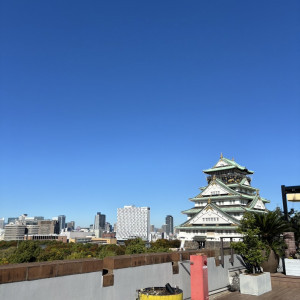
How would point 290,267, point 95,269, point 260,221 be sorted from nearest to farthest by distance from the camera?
point 95,269, point 290,267, point 260,221

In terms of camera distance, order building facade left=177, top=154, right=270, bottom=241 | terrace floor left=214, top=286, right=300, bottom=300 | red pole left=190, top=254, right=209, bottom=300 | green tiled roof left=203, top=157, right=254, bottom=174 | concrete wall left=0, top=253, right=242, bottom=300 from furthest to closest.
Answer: green tiled roof left=203, top=157, right=254, bottom=174
building facade left=177, top=154, right=270, bottom=241
terrace floor left=214, top=286, right=300, bottom=300
red pole left=190, top=254, right=209, bottom=300
concrete wall left=0, top=253, right=242, bottom=300

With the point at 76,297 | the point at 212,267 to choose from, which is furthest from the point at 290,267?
Answer: the point at 76,297

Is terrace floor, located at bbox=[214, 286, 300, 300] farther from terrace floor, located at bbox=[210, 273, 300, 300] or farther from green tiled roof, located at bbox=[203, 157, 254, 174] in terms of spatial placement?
green tiled roof, located at bbox=[203, 157, 254, 174]

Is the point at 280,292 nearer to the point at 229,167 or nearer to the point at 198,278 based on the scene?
the point at 198,278

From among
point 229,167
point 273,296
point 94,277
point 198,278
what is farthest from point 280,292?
point 229,167

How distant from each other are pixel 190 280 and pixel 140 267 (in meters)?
2.51

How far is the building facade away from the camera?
4031 cm

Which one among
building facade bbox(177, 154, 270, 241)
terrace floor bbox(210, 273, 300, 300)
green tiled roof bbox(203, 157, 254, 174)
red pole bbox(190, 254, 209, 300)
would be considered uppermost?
green tiled roof bbox(203, 157, 254, 174)

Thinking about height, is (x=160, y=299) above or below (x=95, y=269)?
below

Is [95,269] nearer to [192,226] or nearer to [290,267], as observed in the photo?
[290,267]

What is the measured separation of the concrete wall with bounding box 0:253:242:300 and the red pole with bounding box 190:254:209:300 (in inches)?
21.8

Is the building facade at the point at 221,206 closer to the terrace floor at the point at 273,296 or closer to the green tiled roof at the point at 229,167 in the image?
the green tiled roof at the point at 229,167

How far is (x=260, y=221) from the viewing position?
16016 mm

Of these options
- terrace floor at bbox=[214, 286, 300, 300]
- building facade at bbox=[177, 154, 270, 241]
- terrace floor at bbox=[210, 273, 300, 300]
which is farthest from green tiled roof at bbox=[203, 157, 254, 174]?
terrace floor at bbox=[214, 286, 300, 300]
